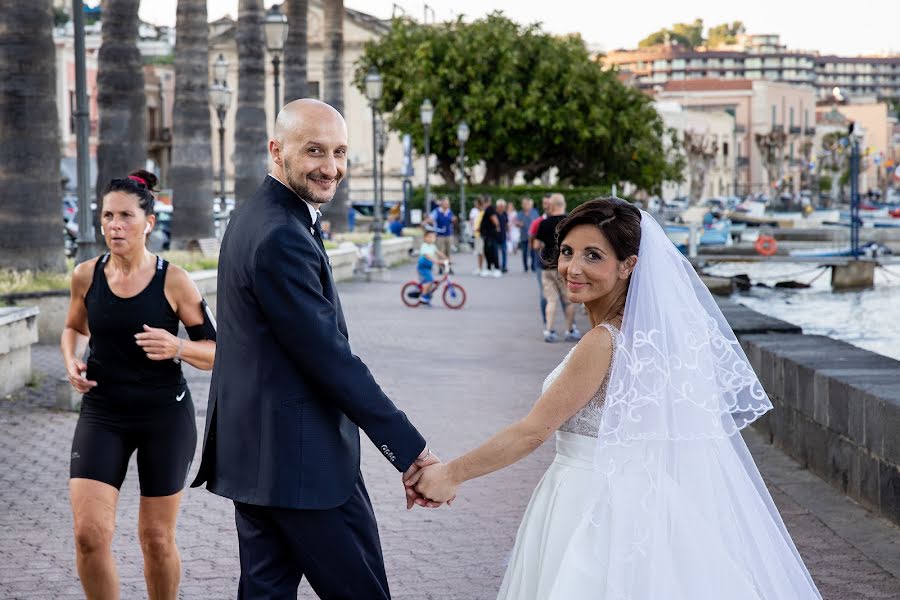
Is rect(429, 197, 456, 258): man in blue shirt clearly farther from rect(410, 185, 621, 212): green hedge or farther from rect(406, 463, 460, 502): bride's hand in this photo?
rect(406, 463, 460, 502): bride's hand

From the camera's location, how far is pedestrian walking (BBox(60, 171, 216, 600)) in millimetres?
5004

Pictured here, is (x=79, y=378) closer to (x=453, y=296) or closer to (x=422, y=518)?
(x=422, y=518)

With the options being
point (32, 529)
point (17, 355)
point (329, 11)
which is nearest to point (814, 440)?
point (32, 529)

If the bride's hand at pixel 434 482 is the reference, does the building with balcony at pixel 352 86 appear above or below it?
above

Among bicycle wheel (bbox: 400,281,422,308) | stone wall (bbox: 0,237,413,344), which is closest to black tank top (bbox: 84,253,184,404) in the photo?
stone wall (bbox: 0,237,413,344)

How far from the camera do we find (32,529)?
743cm

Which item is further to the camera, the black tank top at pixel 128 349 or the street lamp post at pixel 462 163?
the street lamp post at pixel 462 163

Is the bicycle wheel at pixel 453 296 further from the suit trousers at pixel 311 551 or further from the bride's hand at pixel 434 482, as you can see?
the suit trousers at pixel 311 551

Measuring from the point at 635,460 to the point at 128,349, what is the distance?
83.2 inches

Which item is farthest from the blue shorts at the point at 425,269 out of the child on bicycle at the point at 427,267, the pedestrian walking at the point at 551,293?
the pedestrian walking at the point at 551,293

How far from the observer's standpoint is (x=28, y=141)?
16.1m

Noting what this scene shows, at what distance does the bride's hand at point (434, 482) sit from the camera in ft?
13.4

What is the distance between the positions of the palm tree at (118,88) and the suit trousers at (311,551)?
16.4 metres

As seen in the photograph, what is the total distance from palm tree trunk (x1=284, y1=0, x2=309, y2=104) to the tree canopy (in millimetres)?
23589
